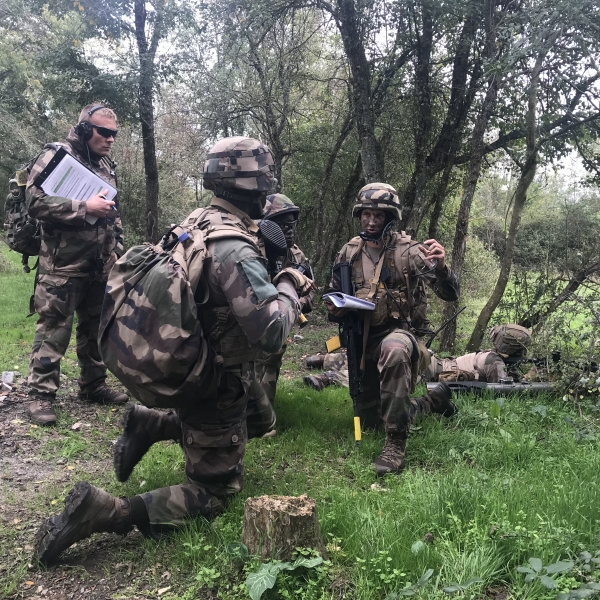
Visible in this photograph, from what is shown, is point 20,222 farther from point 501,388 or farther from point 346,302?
point 501,388

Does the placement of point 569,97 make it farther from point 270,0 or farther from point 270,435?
point 270,435

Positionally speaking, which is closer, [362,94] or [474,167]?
[474,167]

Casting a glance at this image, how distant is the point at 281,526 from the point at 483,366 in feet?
13.3

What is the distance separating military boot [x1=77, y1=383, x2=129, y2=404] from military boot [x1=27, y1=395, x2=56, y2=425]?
1.93ft

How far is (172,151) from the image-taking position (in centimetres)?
1666

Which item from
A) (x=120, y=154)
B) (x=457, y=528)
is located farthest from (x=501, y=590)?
(x=120, y=154)

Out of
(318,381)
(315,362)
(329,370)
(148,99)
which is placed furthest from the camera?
A: (148,99)

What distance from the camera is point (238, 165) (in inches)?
→ 122

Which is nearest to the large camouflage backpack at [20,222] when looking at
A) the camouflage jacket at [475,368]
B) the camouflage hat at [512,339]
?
the camouflage jacket at [475,368]

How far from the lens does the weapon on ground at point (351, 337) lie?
14.2 feet

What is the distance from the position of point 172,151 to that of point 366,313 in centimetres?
1388

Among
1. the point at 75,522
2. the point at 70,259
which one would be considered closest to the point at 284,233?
the point at 70,259

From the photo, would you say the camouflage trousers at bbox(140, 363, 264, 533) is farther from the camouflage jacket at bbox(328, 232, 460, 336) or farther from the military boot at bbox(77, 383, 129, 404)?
the military boot at bbox(77, 383, 129, 404)

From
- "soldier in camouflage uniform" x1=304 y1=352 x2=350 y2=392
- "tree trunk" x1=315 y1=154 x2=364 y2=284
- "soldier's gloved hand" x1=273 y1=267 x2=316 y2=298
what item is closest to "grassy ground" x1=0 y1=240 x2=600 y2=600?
"soldier in camouflage uniform" x1=304 y1=352 x2=350 y2=392
